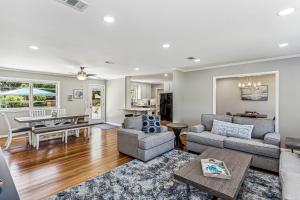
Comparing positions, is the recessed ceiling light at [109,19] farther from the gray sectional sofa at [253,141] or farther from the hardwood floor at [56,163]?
the gray sectional sofa at [253,141]

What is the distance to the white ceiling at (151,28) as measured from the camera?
176 cm

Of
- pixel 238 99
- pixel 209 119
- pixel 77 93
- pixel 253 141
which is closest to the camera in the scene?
pixel 253 141

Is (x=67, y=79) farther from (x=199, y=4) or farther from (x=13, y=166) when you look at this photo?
(x=199, y=4)

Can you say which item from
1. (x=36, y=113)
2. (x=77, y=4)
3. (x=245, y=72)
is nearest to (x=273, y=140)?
(x=245, y=72)

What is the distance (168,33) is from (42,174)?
326cm

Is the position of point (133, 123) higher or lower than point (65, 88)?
lower

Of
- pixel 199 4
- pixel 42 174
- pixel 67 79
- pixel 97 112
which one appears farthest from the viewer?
pixel 97 112

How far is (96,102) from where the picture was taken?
26.6 ft

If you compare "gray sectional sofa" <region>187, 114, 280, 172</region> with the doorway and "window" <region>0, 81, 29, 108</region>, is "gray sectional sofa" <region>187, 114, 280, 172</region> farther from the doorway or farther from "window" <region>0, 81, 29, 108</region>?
"window" <region>0, 81, 29, 108</region>

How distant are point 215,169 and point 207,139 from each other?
5.20 ft

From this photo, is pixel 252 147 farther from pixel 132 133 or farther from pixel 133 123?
pixel 133 123

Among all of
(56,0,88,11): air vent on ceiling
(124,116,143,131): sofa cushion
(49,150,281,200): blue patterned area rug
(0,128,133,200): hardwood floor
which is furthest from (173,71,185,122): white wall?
(56,0,88,11): air vent on ceiling

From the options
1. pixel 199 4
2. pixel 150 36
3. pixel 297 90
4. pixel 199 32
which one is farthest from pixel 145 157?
pixel 297 90

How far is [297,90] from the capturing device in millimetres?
3654
